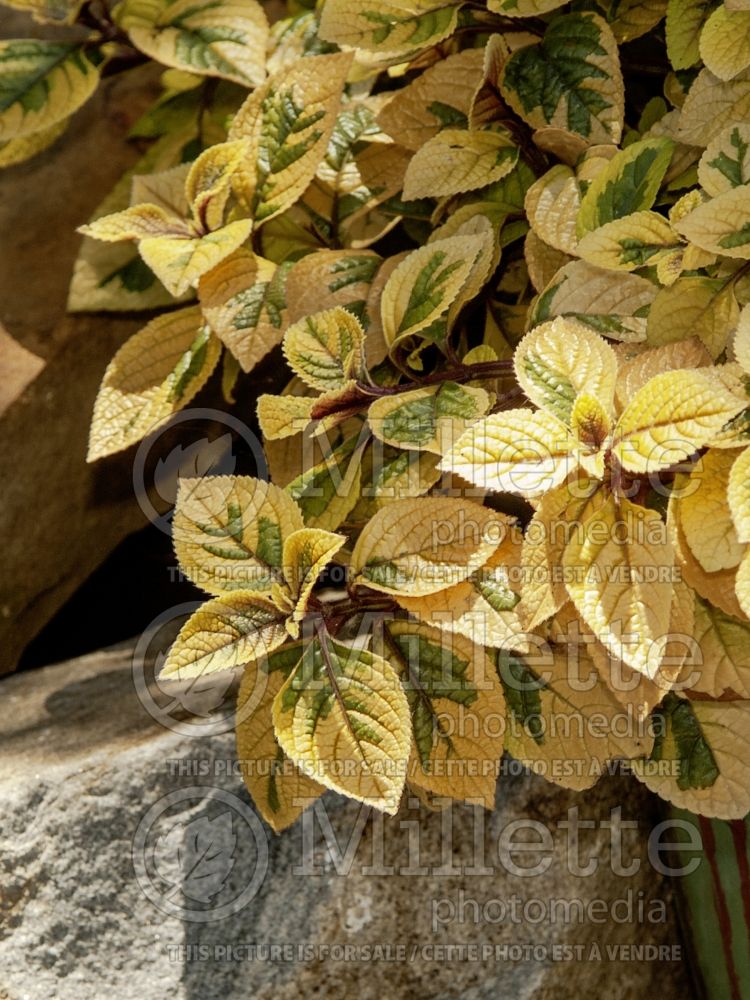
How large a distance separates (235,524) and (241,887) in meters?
0.36

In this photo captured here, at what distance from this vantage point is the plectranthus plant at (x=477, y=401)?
32.8 inches

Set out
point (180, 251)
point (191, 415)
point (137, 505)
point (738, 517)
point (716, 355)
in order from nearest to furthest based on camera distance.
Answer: point (738, 517)
point (716, 355)
point (180, 251)
point (191, 415)
point (137, 505)

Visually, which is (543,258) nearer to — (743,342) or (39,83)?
(743,342)

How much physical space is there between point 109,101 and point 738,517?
1.26 metres

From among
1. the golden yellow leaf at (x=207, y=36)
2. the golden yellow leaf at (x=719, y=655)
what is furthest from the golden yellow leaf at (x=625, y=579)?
the golden yellow leaf at (x=207, y=36)

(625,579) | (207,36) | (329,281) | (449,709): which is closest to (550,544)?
(625,579)

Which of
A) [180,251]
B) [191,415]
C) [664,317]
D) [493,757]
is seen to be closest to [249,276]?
[180,251]

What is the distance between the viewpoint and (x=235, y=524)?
92 cm

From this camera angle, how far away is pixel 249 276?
43.4 inches

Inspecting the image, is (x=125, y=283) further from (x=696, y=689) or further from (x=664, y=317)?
(x=696, y=689)

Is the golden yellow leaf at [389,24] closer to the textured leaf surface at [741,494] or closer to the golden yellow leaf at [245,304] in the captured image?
the golden yellow leaf at [245,304]

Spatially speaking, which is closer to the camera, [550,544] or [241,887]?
[550,544]

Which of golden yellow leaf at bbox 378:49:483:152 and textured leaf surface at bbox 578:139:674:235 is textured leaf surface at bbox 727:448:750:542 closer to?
textured leaf surface at bbox 578:139:674:235

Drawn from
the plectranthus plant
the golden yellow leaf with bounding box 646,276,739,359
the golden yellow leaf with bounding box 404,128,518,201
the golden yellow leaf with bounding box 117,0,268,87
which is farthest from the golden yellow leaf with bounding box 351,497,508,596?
the golden yellow leaf with bounding box 117,0,268,87
